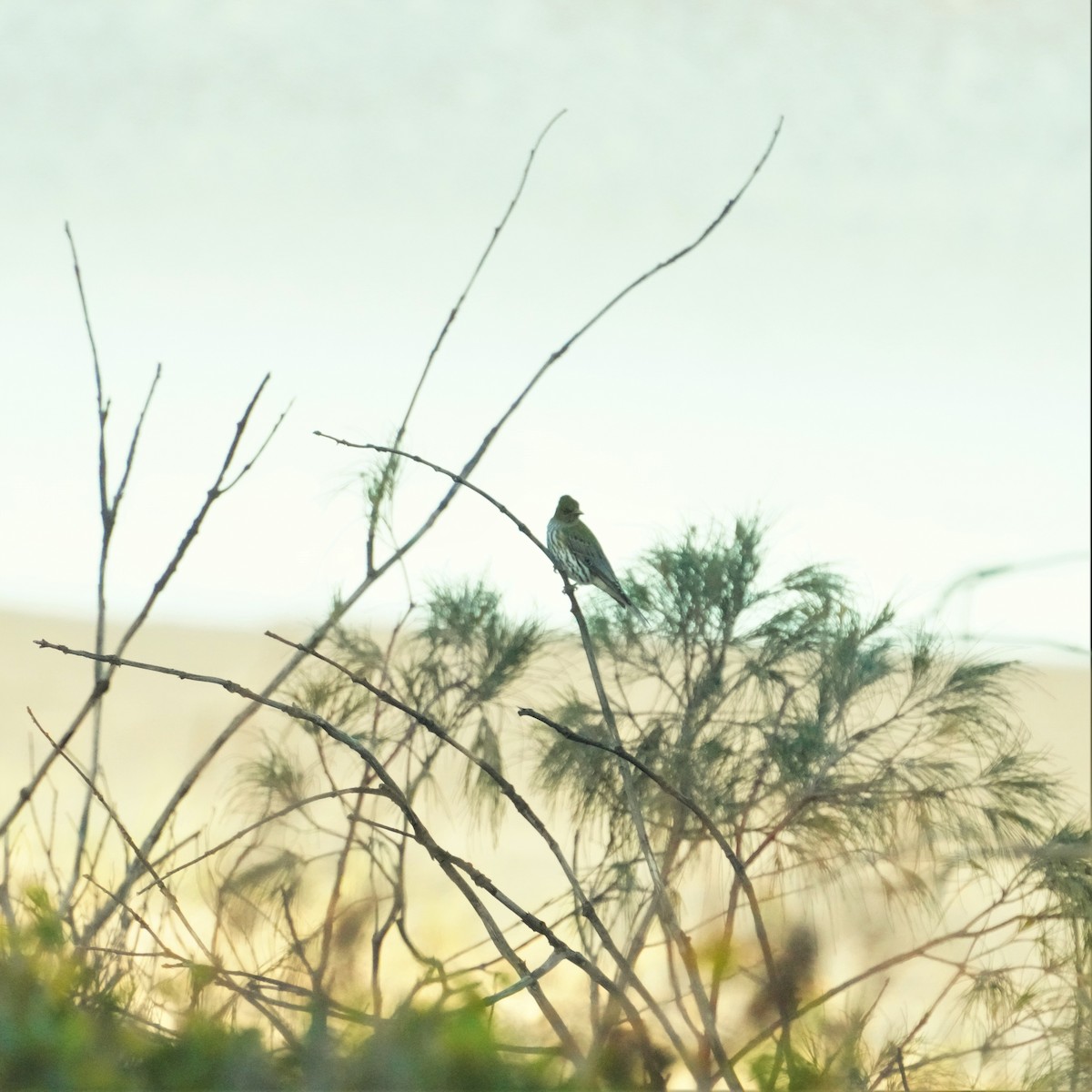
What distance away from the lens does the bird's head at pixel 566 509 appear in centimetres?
255

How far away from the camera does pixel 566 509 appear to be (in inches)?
100

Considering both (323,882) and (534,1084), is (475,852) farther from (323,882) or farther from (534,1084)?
(534,1084)

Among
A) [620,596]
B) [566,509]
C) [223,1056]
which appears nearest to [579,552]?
[566,509]

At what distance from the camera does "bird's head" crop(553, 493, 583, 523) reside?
2.55 m

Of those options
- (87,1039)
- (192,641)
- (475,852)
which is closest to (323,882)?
(475,852)

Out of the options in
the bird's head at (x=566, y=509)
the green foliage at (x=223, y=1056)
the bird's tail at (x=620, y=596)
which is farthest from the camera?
the bird's head at (x=566, y=509)

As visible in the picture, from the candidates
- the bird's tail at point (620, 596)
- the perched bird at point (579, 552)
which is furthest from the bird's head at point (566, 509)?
the bird's tail at point (620, 596)

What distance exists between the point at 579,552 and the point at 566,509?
349mm

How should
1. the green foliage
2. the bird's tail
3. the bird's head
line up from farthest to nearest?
the bird's head < the bird's tail < the green foliage

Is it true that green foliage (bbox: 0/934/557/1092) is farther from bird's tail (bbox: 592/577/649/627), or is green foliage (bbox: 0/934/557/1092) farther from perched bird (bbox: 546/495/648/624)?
bird's tail (bbox: 592/577/649/627)

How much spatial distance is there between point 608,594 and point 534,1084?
1.36 metres

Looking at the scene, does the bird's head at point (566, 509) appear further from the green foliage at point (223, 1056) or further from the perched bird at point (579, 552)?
the green foliage at point (223, 1056)

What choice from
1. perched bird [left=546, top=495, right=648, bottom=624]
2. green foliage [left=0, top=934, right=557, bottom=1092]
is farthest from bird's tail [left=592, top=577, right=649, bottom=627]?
green foliage [left=0, top=934, right=557, bottom=1092]

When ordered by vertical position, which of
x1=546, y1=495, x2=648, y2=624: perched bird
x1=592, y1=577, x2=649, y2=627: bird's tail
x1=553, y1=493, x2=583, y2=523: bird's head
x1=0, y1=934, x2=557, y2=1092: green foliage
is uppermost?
x1=553, y1=493, x2=583, y2=523: bird's head
